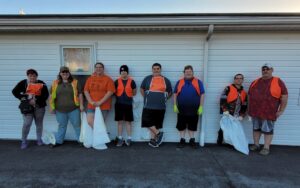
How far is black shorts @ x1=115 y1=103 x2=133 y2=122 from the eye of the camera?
12.8 ft

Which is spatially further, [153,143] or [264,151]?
[153,143]

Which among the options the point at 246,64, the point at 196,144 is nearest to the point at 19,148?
the point at 196,144

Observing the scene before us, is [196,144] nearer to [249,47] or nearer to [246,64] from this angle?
[246,64]

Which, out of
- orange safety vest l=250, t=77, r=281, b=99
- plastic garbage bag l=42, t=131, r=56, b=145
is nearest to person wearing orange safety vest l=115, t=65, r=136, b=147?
plastic garbage bag l=42, t=131, r=56, b=145

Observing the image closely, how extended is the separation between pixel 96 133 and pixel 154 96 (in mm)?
1335

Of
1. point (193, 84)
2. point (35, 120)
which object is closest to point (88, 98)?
point (35, 120)

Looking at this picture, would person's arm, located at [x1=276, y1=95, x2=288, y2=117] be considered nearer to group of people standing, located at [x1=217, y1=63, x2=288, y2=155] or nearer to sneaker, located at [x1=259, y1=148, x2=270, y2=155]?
group of people standing, located at [x1=217, y1=63, x2=288, y2=155]

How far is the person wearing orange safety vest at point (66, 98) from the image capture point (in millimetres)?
3758

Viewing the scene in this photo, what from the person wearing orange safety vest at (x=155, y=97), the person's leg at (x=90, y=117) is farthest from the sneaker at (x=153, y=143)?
the person's leg at (x=90, y=117)

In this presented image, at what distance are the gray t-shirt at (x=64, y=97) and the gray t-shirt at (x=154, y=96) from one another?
4.41 feet

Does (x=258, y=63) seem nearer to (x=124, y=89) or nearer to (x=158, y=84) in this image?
(x=158, y=84)

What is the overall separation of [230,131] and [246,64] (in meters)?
1.39

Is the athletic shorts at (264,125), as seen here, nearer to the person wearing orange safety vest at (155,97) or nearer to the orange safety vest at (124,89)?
the person wearing orange safety vest at (155,97)

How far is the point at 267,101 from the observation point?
137 inches
